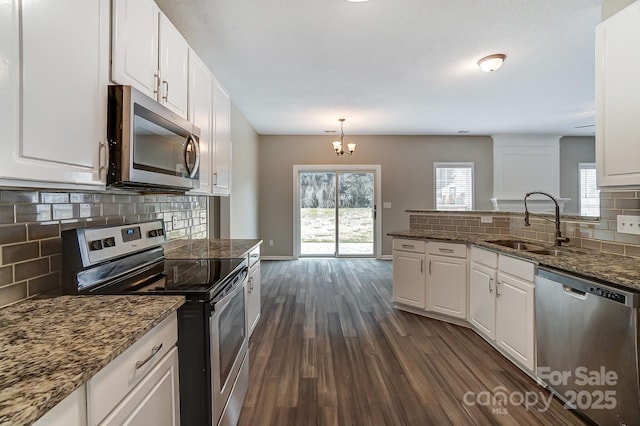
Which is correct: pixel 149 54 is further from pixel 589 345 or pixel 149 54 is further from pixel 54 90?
pixel 589 345

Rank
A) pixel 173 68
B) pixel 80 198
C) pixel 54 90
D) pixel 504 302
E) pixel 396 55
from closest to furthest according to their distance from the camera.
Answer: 1. pixel 54 90
2. pixel 80 198
3. pixel 173 68
4. pixel 504 302
5. pixel 396 55

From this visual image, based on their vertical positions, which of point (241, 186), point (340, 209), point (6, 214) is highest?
point (241, 186)

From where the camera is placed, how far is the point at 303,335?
2.72m

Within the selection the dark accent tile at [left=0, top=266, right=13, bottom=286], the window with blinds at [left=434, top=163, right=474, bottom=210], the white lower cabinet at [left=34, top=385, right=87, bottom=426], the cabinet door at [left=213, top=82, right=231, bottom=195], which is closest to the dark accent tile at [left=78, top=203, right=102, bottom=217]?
the dark accent tile at [left=0, top=266, right=13, bottom=286]

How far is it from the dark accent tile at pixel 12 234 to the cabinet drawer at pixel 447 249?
118 inches

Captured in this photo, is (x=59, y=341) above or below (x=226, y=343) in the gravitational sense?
above

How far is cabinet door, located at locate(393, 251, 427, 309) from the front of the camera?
10.2 ft

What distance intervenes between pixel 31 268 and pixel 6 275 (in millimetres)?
96

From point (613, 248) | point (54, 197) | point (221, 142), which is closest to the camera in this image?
point (54, 197)

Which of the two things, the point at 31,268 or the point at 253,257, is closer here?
the point at 31,268

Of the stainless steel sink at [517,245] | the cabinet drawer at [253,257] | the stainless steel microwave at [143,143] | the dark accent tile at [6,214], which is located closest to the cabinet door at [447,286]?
the stainless steel sink at [517,245]

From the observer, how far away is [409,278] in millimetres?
3205

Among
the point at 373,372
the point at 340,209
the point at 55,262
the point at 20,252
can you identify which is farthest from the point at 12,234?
the point at 340,209

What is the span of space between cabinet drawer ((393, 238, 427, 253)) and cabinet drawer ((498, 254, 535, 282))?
835 millimetres
